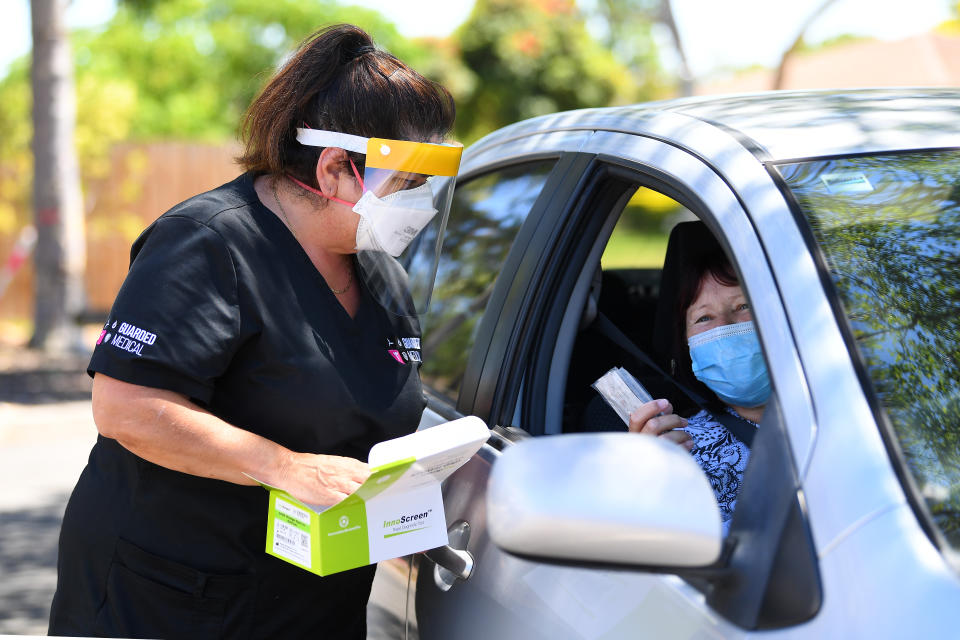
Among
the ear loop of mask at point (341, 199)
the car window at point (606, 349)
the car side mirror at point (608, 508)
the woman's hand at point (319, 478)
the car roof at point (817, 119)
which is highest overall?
the car roof at point (817, 119)

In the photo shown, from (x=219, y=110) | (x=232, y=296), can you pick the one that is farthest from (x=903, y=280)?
(x=219, y=110)

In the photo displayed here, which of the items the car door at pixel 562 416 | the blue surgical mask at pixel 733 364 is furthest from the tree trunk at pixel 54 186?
the blue surgical mask at pixel 733 364

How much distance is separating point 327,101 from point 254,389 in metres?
0.62

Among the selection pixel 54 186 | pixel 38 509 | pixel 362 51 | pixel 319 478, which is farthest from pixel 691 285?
pixel 54 186

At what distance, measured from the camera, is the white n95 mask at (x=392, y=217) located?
2.09 metres

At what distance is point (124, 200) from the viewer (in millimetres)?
14656

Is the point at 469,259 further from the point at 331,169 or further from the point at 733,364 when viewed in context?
the point at 733,364

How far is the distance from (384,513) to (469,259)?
1096 millimetres

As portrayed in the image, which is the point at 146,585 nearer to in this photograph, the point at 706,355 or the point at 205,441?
the point at 205,441

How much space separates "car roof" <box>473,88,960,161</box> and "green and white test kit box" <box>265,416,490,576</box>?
2.32ft

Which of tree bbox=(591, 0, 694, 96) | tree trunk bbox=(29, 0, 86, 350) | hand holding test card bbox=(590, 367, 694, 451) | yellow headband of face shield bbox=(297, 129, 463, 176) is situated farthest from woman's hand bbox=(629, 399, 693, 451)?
tree bbox=(591, 0, 694, 96)

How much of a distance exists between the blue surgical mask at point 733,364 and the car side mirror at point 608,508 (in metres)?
0.86

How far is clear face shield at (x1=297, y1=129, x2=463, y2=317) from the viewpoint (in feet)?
6.79

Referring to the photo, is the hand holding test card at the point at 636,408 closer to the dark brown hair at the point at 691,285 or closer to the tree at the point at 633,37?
the dark brown hair at the point at 691,285
